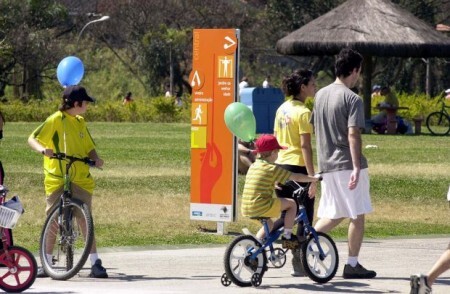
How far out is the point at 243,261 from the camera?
11.3 metres

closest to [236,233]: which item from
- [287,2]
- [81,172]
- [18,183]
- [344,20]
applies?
[81,172]

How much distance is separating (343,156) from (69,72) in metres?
2.68

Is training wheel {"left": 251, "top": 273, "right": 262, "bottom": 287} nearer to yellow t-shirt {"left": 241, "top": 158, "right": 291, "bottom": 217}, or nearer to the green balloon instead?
yellow t-shirt {"left": 241, "top": 158, "right": 291, "bottom": 217}

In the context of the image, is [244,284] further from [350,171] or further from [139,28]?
[139,28]

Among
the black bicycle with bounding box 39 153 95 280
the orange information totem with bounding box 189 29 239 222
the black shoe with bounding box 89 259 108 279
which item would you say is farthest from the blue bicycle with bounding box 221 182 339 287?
the orange information totem with bounding box 189 29 239 222

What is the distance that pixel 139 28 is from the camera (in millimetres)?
69562

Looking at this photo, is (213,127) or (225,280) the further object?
(213,127)

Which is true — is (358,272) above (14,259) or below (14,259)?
below

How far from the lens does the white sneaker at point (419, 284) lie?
10078mm

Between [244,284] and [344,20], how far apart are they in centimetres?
3315

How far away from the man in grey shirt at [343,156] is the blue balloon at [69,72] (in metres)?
2.27

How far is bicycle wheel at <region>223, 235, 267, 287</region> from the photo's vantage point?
11242 mm

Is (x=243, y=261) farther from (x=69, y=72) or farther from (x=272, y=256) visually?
(x=69, y=72)

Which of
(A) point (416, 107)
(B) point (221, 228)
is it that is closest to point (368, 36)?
(A) point (416, 107)
